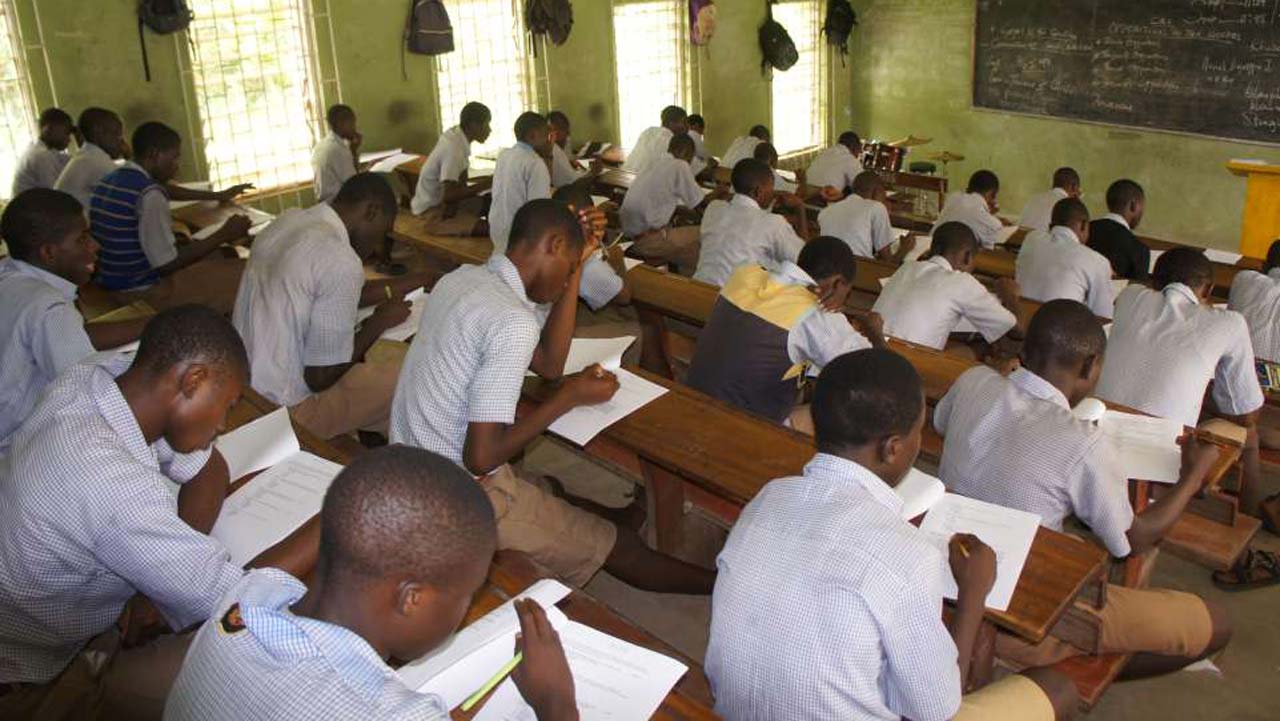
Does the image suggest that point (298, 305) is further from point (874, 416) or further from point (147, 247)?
point (874, 416)

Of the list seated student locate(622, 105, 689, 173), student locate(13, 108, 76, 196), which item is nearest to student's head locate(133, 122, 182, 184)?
student locate(13, 108, 76, 196)

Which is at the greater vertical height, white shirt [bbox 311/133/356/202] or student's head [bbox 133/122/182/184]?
student's head [bbox 133/122/182/184]

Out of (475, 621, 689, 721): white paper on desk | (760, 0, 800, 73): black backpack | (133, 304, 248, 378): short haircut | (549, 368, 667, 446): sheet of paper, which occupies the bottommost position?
(475, 621, 689, 721): white paper on desk

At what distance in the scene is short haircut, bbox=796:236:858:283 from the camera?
389cm

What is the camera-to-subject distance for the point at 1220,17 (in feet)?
28.1

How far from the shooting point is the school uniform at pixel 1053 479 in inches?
102

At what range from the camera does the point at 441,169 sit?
729 cm

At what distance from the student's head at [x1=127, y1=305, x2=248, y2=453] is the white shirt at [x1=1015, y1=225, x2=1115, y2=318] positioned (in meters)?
3.84

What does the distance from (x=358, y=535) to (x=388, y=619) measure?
5.0 inches

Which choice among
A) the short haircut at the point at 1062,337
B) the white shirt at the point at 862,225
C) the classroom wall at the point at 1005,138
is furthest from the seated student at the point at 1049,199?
the short haircut at the point at 1062,337

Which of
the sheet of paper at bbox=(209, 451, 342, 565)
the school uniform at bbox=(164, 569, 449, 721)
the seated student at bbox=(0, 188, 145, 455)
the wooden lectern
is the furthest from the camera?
the wooden lectern

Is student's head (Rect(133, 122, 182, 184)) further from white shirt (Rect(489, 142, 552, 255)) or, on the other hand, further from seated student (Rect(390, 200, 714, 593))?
seated student (Rect(390, 200, 714, 593))

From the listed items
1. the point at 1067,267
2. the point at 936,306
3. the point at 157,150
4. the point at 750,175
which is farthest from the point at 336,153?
the point at 1067,267

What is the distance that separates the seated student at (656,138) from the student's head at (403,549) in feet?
22.6
